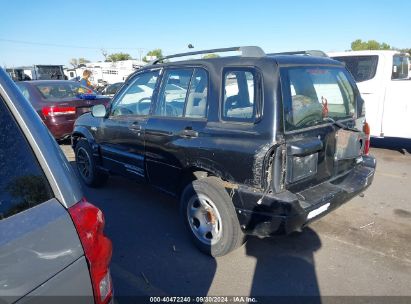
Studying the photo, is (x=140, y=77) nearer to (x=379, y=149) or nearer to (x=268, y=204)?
(x=268, y=204)

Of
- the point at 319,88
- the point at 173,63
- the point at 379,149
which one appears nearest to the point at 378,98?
the point at 379,149

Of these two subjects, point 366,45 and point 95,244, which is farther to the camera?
point 366,45

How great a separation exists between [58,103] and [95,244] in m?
6.90

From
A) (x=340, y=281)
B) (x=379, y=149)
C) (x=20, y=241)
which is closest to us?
(x=20, y=241)

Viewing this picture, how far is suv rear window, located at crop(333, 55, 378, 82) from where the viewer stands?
279 inches

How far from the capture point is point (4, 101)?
1459 mm

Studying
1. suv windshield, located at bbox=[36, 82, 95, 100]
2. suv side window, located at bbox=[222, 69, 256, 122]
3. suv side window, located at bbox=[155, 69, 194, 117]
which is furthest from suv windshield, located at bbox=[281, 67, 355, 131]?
suv windshield, located at bbox=[36, 82, 95, 100]

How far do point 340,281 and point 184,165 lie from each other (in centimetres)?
175

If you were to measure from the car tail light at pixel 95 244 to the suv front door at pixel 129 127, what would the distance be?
2473 mm

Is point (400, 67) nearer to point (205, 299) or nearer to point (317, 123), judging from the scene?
point (317, 123)

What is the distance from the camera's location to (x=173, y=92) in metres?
3.76

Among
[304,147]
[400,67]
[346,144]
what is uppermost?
[400,67]

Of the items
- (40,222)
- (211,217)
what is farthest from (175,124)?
(40,222)

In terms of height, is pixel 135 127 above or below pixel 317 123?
below
